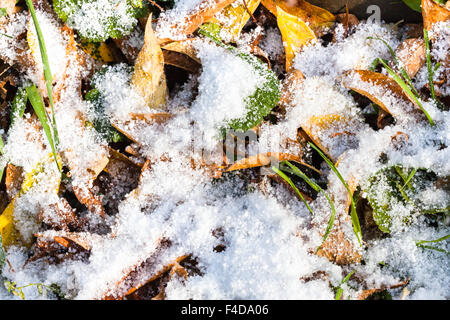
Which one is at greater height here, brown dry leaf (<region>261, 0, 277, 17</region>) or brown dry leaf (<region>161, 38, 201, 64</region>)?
brown dry leaf (<region>261, 0, 277, 17</region>)

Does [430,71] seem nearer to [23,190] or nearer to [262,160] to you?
[262,160]

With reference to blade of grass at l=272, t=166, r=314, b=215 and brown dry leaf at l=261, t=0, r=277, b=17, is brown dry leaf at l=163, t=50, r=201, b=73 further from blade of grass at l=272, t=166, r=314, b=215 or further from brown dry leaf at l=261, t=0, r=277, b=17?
blade of grass at l=272, t=166, r=314, b=215

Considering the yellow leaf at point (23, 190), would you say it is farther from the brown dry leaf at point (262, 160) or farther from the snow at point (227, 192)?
the brown dry leaf at point (262, 160)

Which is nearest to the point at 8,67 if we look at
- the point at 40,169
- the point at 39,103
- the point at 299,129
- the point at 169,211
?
the point at 39,103

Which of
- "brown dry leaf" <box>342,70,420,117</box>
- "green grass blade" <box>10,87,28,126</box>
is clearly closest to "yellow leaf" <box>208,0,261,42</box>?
"brown dry leaf" <box>342,70,420,117</box>
